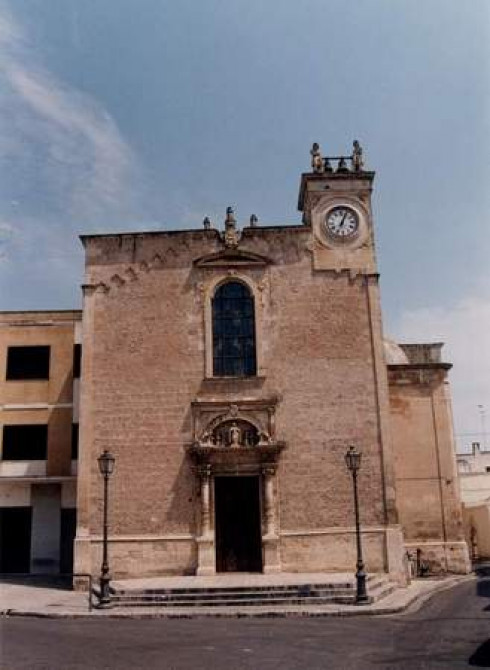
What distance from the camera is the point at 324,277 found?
24109 millimetres

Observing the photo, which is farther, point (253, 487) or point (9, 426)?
point (9, 426)

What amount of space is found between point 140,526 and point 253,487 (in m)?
3.56

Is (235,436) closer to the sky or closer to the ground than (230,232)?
closer to the ground

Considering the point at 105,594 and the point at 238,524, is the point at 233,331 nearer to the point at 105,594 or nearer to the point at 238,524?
the point at 238,524

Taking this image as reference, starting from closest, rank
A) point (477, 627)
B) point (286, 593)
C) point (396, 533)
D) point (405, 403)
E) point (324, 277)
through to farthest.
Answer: point (477, 627) < point (286, 593) < point (396, 533) < point (324, 277) < point (405, 403)

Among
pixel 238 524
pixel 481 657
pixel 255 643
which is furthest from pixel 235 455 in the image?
pixel 481 657

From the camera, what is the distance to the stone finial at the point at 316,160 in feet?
82.9

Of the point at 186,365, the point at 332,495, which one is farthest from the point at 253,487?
the point at 186,365

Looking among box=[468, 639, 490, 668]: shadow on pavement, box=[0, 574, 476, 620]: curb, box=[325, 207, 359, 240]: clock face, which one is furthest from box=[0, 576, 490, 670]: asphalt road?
box=[325, 207, 359, 240]: clock face

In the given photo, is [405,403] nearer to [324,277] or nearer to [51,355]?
[324,277]

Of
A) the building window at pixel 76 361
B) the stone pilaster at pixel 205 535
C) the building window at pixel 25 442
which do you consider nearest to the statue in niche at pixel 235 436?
the stone pilaster at pixel 205 535

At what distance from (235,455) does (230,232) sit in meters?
7.18

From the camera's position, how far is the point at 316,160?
25.4 meters

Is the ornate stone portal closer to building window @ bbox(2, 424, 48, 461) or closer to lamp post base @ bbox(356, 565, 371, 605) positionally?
lamp post base @ bbox(356, 565, 371, 605)
